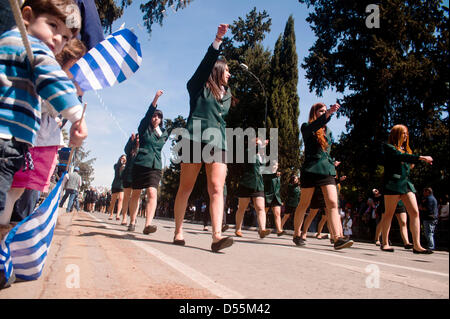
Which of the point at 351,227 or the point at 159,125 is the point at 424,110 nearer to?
the point at 351,227

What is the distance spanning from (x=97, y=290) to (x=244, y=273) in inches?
44.2

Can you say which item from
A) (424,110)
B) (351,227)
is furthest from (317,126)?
(424,110)

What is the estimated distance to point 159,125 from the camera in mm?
6738

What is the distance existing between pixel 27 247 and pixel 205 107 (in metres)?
2.60

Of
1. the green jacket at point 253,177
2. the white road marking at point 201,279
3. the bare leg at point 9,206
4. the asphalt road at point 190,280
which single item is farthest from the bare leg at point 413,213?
the bare leg at point 9,206

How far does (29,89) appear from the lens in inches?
74.2

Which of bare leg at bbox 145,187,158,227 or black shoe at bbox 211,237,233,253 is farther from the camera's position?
bare leg at bbox 145,187,158,227

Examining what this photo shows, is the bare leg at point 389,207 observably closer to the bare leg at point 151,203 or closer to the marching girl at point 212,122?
the marching girl at point 212,122

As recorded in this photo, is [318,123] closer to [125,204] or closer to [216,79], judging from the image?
[216,79]

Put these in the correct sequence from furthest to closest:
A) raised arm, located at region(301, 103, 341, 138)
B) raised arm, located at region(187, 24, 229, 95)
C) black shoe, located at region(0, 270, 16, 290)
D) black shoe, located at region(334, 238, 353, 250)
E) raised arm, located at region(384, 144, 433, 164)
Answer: raised arm, located at region(384, 144, 433, 164), black shoe, located at region(334, 238, 353, 250), raised arm, located at region(301, 103, 341, 138), raised arm, located at region(187, 24, 229, 95), black shoe, located at region(0, 270, 16, 290)

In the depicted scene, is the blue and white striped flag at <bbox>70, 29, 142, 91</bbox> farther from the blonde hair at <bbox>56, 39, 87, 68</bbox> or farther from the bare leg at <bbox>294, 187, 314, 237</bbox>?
the bare leg at <bbox>294, 187, 314, 237</bbox>

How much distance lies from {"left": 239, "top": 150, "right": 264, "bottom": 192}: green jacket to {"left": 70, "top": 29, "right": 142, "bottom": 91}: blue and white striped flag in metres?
5.20

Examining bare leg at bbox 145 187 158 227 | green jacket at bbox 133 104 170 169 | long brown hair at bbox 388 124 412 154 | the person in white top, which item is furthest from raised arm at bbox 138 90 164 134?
the person in white top

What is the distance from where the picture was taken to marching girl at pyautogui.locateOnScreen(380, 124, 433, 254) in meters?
5.76
